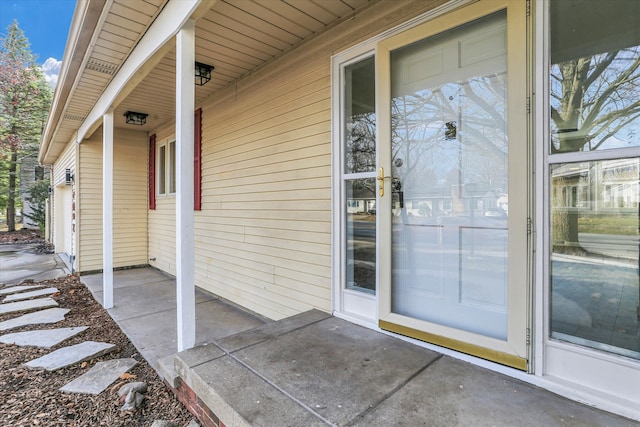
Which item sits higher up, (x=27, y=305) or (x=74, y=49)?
(x=74, y=49)

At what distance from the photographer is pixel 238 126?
4129 millimetres

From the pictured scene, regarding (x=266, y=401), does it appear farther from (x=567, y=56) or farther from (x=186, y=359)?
(x=567, y=56)

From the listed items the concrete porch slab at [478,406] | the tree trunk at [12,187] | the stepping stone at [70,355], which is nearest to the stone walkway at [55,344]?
the stepping stone at [70,355]

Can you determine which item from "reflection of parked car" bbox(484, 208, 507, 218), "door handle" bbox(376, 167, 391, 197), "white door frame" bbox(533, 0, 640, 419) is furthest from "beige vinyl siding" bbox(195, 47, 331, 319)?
"white door frame" bbox(533, 0, 640, 419)

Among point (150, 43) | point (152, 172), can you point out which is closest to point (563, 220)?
point (150, 43)

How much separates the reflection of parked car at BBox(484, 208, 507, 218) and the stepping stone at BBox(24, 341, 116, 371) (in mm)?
3411

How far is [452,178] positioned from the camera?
7.00ft

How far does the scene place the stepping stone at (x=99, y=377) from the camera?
2.32 metres

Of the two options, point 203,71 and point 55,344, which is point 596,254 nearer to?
point 203,71

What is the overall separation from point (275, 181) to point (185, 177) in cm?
129

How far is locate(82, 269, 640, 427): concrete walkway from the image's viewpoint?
4.71 ft

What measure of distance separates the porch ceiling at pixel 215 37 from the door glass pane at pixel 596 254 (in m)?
2.06

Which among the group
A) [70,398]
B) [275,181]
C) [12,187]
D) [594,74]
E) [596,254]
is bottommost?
[70,398]

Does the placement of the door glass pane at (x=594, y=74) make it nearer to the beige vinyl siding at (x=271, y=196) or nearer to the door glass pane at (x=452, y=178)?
the door glass pane at (x=452, y=178)
